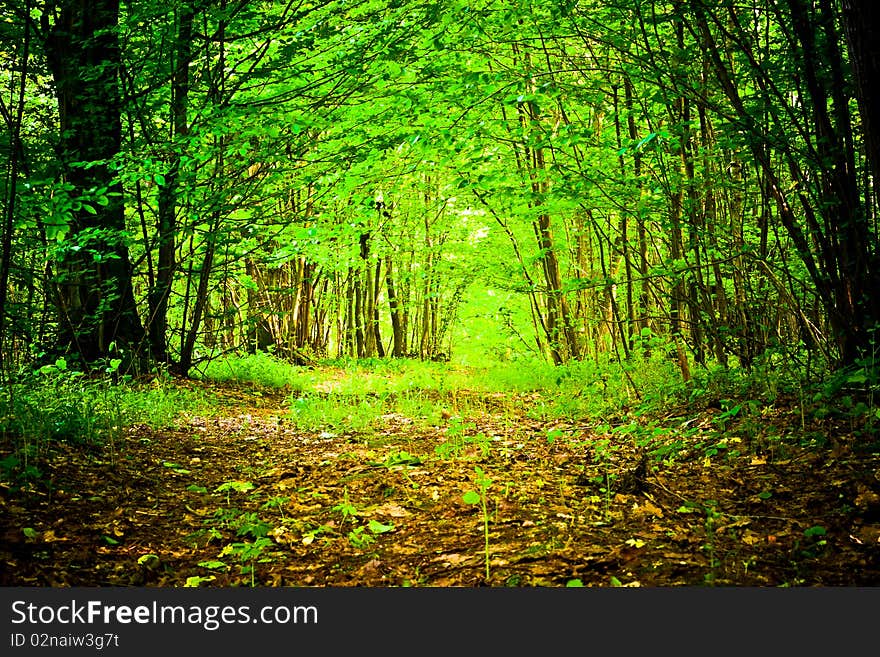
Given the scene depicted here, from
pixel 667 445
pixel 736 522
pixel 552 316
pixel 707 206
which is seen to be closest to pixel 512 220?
pixel 552 316

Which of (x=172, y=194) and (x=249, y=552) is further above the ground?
(x=172, y=194)

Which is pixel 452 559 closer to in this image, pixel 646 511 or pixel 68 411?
pixel 646 511

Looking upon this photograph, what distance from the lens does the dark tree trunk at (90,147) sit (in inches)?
292

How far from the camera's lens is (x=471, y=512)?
12.6ft

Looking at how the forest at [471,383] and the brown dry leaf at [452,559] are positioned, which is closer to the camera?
the brown dry leaf at [452,559]

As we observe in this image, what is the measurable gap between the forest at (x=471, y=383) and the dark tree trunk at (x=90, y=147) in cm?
5

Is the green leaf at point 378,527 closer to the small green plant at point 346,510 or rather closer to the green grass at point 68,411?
the small green plant at point 346,510

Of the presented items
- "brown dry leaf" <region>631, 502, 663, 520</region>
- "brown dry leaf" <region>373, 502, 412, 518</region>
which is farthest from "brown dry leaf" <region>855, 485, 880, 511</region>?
"brown dry leaf" <region>373, 502, 412, 518</region>

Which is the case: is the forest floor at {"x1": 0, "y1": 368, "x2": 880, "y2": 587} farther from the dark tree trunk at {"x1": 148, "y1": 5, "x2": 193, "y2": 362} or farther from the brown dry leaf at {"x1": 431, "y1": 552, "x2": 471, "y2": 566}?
the dark tree trunk at {"x1": 148, "y1": 5, "x2": 193, "y2": 362}

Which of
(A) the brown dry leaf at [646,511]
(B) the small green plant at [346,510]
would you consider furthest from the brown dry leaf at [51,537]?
(A) the brown dry leaf at [646,511]

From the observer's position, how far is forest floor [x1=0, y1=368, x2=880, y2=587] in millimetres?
2852

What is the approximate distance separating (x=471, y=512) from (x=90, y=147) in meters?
7.24

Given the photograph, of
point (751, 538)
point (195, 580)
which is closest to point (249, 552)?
point (195, 580)

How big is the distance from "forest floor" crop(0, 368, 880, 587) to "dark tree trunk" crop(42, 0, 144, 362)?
9.98 feet
